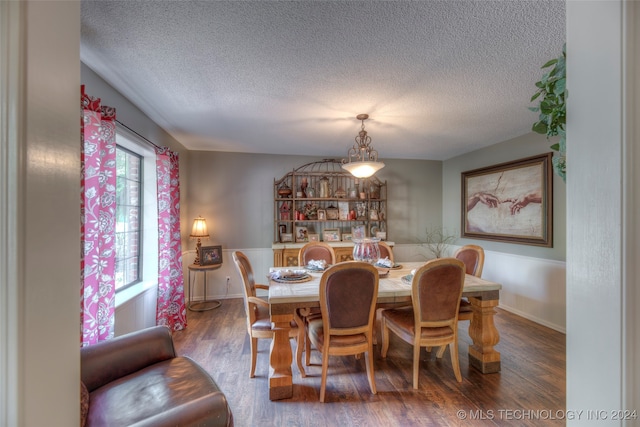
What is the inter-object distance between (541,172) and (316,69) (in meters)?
3.14

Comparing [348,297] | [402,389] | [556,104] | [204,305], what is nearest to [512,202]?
[402,389]

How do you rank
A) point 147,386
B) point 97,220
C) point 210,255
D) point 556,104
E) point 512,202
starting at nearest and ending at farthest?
1. point 556,104
2. point 147,386
3. point 97,220
4. point 512,202
5. point 210,255

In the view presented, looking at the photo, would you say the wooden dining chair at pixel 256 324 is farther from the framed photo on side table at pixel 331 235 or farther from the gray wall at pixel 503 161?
the gray wall at pixel 503 161

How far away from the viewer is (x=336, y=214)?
4602 mm

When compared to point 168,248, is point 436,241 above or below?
below

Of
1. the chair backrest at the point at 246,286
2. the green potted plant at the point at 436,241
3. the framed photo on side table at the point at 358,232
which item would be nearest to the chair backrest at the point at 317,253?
the chair backrest at the point at 246,286

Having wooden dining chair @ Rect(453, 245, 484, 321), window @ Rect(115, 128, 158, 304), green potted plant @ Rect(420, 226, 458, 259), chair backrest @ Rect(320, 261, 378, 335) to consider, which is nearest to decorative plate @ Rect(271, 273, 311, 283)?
chair backrest @ Rect(320, 261, 378, 335)

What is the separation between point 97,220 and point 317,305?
1.59 m

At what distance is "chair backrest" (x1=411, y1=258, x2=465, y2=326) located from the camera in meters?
2.02

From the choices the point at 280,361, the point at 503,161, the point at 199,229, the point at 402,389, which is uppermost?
the point at 503,161

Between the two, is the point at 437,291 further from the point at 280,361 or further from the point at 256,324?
the point at 256,324

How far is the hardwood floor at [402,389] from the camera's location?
1783 mm

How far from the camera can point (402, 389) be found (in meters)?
2.07

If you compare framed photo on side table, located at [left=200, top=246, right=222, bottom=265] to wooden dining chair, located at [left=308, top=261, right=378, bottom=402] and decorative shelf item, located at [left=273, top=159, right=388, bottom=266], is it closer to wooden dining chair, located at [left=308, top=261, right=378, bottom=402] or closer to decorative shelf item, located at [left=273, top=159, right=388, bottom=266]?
decorative shelf item, located at [left=273, top=159, right=388, bottom=266]
